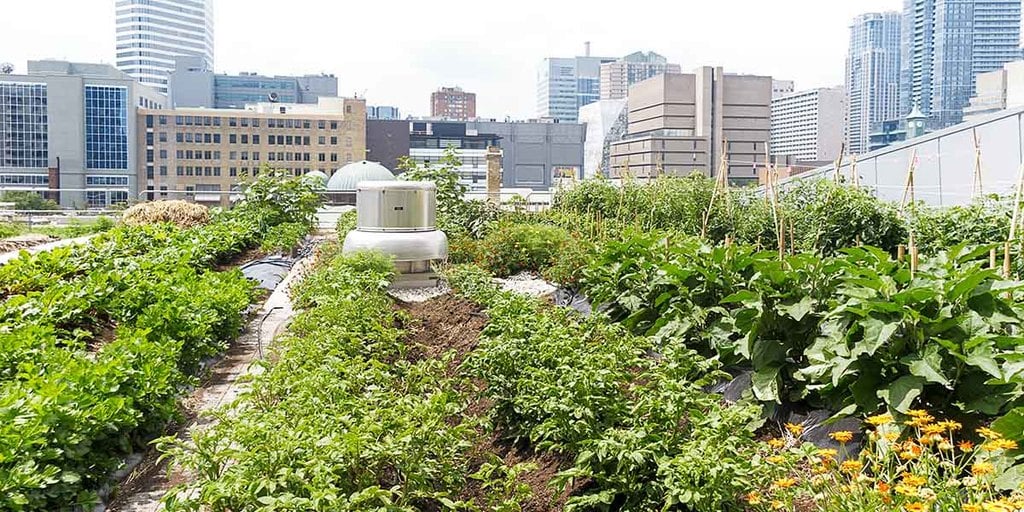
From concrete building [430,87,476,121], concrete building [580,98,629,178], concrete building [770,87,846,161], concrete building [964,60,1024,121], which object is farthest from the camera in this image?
concrete building [430,87,476,121]

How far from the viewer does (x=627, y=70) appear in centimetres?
19375

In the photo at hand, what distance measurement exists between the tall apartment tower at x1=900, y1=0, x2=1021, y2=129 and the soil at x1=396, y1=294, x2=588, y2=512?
160m

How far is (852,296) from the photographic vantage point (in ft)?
13.1

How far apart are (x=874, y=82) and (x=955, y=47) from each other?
16.4 metres

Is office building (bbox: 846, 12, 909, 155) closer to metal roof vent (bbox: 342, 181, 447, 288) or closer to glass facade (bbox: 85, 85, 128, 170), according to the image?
glass facade (bbox: 85, 85, 128, 170)

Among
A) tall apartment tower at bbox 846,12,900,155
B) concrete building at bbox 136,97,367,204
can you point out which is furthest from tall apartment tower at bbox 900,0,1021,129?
concrete building at bbox 136,97,367,204

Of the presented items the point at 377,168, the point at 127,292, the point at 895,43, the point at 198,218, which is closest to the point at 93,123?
the point at 377,168

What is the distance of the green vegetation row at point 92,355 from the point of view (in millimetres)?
3357

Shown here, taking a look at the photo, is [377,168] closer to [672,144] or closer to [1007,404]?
Answer: [1007,404]

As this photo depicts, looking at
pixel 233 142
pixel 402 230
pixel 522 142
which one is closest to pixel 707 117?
pixel 522 142

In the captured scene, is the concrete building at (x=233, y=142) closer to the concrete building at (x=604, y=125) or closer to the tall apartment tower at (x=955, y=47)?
the concrete building at (x=604, y=125)

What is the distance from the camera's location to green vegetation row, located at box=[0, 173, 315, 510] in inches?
132

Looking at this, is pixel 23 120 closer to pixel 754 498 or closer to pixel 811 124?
pixel 811 124

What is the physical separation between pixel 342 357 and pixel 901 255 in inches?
116
